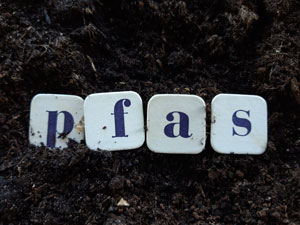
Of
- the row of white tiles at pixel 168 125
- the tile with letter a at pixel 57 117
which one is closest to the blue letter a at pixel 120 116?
the row of white tiles at pixel 168 125

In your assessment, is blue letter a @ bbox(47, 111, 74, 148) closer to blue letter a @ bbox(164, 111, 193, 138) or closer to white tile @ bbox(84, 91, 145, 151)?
white tile @ bbox(84, 91, 145, 151)

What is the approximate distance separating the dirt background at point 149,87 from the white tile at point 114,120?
39 millimetres

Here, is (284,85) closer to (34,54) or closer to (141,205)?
(141,205)

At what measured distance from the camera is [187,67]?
42.6 inches

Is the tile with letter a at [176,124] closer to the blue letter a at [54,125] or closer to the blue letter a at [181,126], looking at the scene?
the blue letter a at [181,126]

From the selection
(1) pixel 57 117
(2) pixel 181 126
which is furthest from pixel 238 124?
(1) pixel 57 117

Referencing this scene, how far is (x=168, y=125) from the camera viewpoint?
0.97m

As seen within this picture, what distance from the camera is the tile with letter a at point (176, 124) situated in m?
0.96

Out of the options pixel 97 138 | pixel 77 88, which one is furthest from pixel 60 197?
pixel 77 88

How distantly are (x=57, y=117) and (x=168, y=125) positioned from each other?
0.31 m

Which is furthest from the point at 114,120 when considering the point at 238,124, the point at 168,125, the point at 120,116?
→ the point at 238,124

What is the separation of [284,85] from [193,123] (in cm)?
28

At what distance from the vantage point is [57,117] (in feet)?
3.28

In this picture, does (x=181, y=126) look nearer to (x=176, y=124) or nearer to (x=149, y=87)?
(x=176, y=124)
